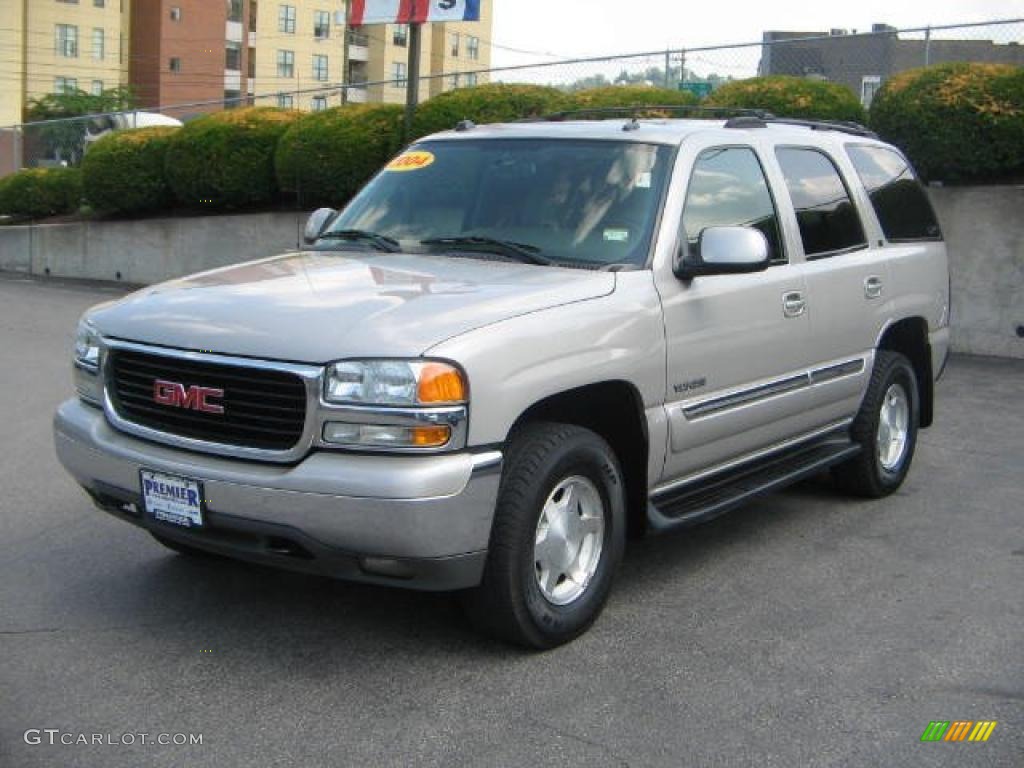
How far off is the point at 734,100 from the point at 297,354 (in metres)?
10.5

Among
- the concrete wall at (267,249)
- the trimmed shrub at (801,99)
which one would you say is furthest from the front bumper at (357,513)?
the trimmed shrub at (801,99)

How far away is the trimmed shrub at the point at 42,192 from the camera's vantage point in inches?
882

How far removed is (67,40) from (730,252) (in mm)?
74387

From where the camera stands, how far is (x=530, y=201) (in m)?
5.45

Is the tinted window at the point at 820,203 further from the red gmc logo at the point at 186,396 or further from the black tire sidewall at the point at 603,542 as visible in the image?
the red gmc logo at the point at 186,396

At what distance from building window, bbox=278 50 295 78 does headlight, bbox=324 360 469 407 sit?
8210 cm

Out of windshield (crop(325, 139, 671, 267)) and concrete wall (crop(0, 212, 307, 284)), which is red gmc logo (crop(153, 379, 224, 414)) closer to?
windshield (crop(325, 139, 671, 267))

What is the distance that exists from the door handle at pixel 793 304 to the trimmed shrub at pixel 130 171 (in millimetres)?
15115

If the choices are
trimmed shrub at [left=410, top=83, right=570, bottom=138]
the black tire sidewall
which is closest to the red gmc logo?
the black tire sidewall

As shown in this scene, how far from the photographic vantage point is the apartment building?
219 ft

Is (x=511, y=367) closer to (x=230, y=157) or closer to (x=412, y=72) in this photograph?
(x=412, y=72)

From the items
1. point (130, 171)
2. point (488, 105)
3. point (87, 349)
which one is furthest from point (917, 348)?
point (130, 171)

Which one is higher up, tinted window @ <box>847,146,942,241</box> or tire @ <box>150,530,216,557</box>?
tinted window @ <box>847,146,942,241</box>

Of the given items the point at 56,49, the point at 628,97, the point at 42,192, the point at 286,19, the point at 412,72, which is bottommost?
the point at 42,192
